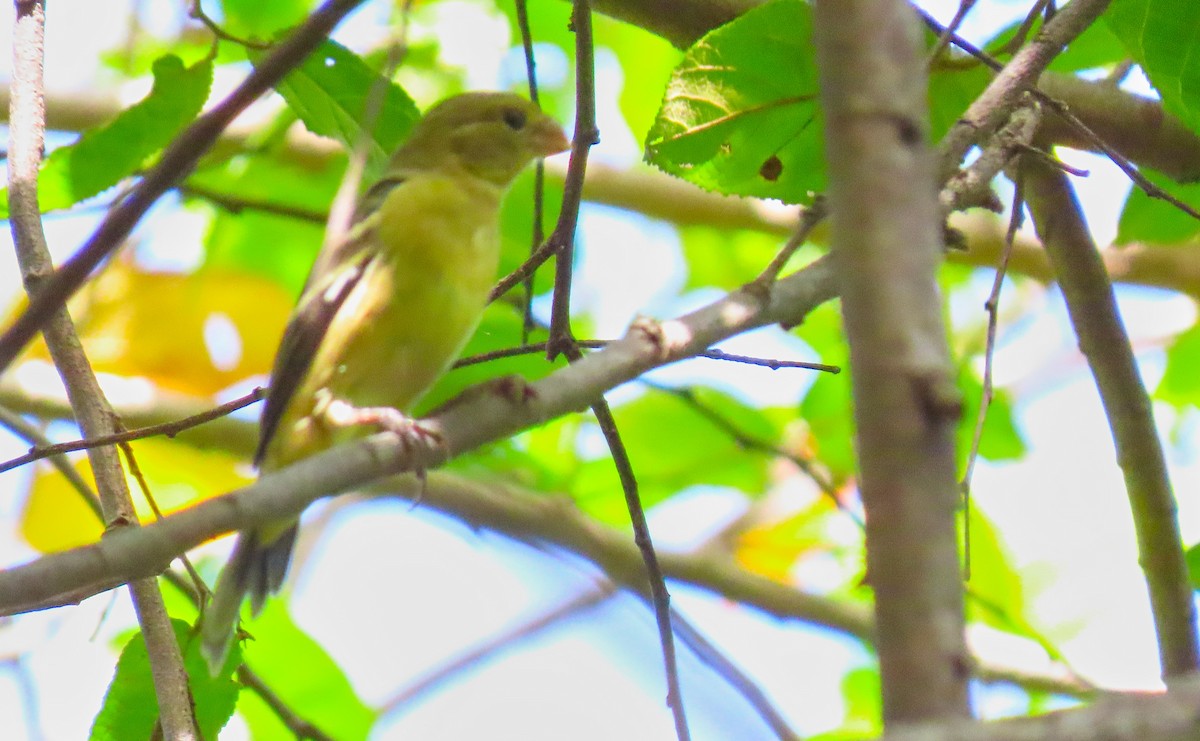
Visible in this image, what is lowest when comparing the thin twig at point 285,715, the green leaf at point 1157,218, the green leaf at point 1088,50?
the thin twig at point 285,715

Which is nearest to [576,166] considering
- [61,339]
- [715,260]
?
[61,339]

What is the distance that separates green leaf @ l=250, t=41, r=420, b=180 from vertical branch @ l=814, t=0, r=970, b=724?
2678mm

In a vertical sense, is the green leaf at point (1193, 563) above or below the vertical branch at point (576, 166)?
below

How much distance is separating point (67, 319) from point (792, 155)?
204 cm

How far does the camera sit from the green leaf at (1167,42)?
11.1 ft

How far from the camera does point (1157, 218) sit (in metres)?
4.50

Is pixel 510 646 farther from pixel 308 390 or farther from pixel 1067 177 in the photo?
pixel 1067 177

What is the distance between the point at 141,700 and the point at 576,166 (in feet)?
6.31

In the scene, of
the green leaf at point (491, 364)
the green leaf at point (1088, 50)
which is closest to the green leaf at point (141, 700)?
the green leaf at point (491, 364)

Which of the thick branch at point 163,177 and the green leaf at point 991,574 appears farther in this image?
the green leaf at point 991,574

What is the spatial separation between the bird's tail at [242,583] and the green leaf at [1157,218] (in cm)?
303

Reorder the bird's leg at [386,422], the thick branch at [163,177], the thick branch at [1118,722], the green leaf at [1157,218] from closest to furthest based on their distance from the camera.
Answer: the thick branch at [1118,722] → the thick branch at [163,177] → the bird's leg at [386,422] → the green leaf at [1157,218]

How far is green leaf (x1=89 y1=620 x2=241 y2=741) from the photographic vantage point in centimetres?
364

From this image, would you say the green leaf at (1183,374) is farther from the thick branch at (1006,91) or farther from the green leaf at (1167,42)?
the thick branch at (1006,91)
